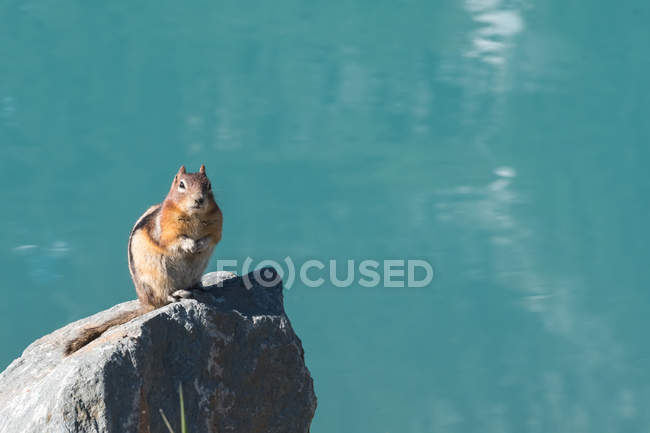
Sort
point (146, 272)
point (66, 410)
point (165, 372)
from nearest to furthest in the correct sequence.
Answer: point (66, 410) < point (165, 372) < point (146, 272)

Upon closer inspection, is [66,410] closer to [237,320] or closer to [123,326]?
[123,326]

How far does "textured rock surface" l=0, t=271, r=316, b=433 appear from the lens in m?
5.14

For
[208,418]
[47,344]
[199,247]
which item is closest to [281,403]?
[208,418]

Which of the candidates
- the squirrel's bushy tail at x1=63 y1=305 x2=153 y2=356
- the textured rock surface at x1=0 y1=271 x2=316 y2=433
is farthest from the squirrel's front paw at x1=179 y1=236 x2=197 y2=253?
the squirrel's bushy tail at x1=63 y1=305 x2=153 y2=356

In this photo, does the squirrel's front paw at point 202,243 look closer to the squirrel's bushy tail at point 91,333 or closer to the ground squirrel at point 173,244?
the ground squirrel at point 173,244

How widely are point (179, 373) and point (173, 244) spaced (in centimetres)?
86

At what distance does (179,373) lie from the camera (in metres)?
5.79

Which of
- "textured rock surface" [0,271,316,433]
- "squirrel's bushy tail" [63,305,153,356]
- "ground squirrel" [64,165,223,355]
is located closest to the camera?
"textured rock surface" [0,271,316,433]

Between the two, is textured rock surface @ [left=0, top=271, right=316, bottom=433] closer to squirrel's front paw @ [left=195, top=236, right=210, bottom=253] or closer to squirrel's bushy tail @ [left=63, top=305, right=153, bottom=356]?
squirrel's bushy tail @ [left=63, top=305, right=153, bottom=356]

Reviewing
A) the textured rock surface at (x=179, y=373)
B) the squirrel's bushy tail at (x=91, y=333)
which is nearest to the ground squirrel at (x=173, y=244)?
the squirrel's bushy tail at (x=91, y=333)

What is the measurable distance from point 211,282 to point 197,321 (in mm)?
1005

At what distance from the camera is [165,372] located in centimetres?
570

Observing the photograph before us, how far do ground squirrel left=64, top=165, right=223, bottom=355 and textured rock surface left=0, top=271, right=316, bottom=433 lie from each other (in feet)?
0.72

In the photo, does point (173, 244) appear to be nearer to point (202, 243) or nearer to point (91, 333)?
point (202, 243)
